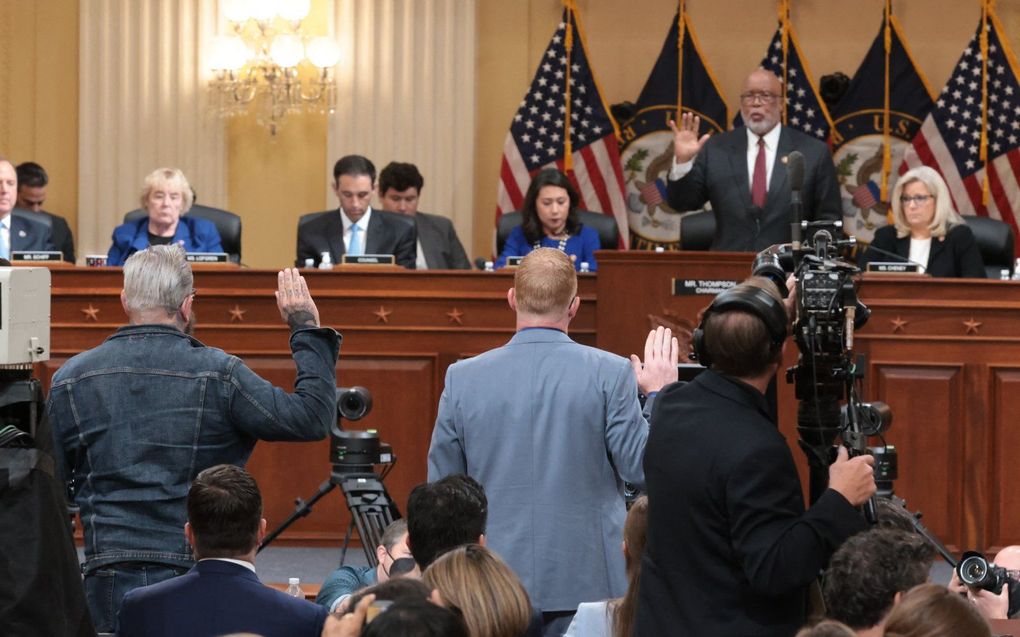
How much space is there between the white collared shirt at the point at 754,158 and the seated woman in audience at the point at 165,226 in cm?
276

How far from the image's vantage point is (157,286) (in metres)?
4.27

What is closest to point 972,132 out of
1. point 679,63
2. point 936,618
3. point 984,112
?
point 984,112

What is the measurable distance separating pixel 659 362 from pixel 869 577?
3.90 ft

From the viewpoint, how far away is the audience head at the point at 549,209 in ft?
29.8

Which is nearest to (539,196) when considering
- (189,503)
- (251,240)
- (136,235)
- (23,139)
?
(136,235)

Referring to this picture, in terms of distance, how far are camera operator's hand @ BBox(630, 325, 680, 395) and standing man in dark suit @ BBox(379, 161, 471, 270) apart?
5381mm

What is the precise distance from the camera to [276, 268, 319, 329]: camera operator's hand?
4.37 meters

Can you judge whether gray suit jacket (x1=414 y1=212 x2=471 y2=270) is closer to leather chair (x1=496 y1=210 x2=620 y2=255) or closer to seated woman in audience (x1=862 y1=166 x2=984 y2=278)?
leather chair (x1=496 y1=210 x2=620 y2=255)

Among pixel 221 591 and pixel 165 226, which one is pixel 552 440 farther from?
pixel 165 226

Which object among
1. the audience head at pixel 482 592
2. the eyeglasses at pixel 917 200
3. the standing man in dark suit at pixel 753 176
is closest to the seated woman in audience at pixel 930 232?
the eyeglasses at pixel 917 200

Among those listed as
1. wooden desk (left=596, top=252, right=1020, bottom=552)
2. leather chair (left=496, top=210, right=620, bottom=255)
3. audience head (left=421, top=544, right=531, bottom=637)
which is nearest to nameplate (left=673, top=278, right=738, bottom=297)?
wooden desk (left=596, top=252, right=1020, bottom=552)

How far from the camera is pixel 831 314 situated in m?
3.64

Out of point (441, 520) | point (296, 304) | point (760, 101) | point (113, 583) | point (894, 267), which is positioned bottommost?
point (113, 583)

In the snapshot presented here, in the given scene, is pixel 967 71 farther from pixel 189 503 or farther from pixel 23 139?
pixel 189 503
